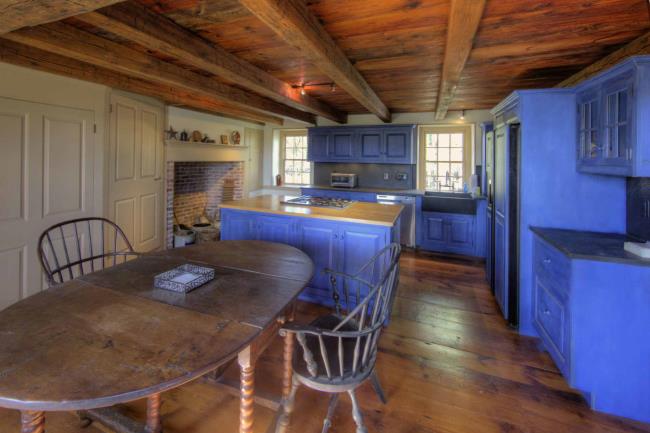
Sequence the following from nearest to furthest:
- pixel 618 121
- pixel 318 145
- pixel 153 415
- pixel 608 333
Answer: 1. pixel 153 415
2. pixel 608 333
3. pixel 618 121
4. pixel 318 145

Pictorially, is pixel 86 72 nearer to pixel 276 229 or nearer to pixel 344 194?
pixel 276 229

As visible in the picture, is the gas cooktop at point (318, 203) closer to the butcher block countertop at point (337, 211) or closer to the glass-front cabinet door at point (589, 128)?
the butcher block countertop at point (337, 211)

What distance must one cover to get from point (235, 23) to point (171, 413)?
2.29 metres

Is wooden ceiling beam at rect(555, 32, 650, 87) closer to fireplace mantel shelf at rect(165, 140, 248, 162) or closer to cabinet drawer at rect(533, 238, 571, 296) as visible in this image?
cabinet drawer at rect(533, 238, 571, 296)

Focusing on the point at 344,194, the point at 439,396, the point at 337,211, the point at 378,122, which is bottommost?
the point at 439,396

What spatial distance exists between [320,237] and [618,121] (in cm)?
228

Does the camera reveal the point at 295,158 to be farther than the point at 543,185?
Yes

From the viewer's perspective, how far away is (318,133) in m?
6.00

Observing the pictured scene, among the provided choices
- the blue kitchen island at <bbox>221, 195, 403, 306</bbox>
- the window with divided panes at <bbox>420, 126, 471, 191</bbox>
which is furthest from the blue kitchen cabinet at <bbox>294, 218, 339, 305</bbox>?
the window with divided panes at <bbox>420, 126, 471, 191</bbox>

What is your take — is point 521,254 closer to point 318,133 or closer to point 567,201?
point 567,201

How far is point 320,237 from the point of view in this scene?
3.15 m

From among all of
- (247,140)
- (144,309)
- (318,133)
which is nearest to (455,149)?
(318,133)

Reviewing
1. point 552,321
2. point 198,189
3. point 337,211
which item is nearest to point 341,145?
point 198,189

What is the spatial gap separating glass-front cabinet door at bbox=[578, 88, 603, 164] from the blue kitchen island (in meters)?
1.43
